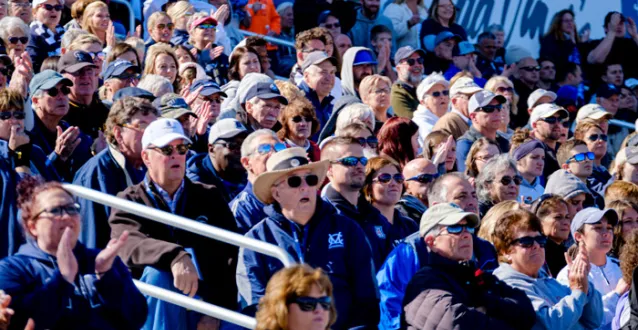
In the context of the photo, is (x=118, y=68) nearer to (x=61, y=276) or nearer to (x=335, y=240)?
(x=335, y=240)

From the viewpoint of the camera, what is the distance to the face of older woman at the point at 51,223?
6.46 meters

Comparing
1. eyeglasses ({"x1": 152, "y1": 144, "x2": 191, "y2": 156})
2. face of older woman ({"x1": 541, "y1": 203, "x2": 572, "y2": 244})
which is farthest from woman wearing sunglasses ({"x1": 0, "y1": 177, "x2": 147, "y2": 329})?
face of older woman ({"x1": 541, "y1": 203, "x2": 572, "y2": 244})

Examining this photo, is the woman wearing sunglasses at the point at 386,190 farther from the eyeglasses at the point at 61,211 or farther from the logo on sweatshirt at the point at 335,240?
the eyeglasses at the point at 61,211

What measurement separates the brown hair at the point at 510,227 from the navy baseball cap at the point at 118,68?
333 centimetres

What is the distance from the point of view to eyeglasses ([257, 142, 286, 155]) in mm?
8594

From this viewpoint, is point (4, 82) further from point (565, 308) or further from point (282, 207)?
→ point (565, 308)

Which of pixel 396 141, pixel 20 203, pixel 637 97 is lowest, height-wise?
pixel 637 97

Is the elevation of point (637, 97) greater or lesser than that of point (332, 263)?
lesser

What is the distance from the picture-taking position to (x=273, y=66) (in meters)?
14.6

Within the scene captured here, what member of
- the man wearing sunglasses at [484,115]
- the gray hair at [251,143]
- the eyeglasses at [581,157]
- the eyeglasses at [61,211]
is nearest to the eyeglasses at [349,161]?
the gray hair at [251,143]

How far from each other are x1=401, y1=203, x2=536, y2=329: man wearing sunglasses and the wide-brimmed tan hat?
0.66 metres

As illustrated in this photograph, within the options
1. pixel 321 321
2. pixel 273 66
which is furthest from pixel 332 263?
pixel 273 66

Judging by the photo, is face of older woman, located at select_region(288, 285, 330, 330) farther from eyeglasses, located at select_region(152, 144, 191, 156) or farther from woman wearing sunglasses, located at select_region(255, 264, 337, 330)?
eyeglasses, located at select_region(152, 144, 191, 156)

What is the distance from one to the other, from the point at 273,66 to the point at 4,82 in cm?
497
